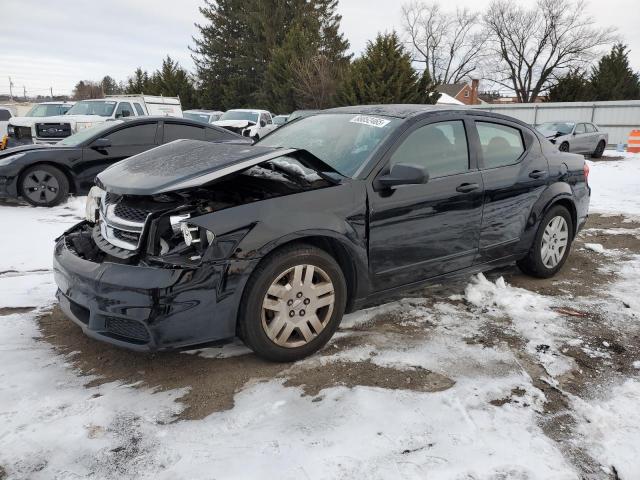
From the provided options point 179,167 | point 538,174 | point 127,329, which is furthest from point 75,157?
point 538,174

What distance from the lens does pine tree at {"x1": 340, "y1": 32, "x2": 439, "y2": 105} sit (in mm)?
22156

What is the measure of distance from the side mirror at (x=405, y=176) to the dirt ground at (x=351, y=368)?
3.51 ft

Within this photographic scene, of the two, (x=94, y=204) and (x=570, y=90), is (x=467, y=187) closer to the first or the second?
(x=94, y=204)

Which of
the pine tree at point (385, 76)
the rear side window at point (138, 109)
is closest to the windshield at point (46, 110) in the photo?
the rear side window at point (138, 109)

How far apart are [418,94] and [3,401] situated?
74.0 ft

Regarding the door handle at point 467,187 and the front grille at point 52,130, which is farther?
the front grille at point 52,130

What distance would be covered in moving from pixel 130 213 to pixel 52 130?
33.1ft

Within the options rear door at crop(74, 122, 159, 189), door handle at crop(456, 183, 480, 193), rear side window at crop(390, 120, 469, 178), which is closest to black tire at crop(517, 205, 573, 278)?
door handle at crop(456, 183, 480, 193)

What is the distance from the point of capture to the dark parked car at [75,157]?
757cm

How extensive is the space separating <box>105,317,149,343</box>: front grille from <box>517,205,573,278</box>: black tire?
350 centimetres

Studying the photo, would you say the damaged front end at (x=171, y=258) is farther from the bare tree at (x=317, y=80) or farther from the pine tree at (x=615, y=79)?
the pine tree at (x=615, y=79)

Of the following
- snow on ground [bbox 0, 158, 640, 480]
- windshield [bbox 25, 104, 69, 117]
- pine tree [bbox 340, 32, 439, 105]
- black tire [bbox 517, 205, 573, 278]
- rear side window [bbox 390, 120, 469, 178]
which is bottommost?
snow on ground [bbox 0, 158, 640, 480]

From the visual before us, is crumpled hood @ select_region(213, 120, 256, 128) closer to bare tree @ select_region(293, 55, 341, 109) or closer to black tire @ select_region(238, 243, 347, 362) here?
bare tree @ select_region(293, 55, 341, 109)

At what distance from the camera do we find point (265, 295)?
9.49 ft
